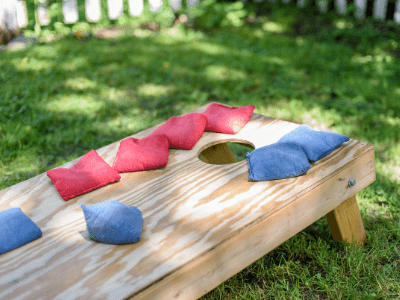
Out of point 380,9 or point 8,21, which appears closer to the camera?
point 8,21

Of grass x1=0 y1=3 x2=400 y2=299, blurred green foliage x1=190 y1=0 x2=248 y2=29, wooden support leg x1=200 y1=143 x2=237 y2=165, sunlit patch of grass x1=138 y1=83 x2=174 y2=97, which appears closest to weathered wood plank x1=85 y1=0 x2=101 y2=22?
grass x1=0 y1=3 x2=400 y2=299

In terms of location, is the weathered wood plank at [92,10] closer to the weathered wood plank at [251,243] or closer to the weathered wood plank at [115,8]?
the weathered wood plank at [115,8]

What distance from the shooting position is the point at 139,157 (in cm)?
197

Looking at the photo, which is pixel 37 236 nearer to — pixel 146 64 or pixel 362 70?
pixel 146 64

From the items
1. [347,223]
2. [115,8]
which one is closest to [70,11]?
[115,8]

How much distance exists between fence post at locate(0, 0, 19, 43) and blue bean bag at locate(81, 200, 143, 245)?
13.8 feet

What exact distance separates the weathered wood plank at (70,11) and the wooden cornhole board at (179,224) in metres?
4.01

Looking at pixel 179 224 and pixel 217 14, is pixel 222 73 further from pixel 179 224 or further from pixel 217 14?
pixel 179 224

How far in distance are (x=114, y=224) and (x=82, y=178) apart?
45cm

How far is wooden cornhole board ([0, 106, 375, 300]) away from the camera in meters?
1.32

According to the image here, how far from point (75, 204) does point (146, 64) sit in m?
3.22

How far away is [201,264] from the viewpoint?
4.54ft

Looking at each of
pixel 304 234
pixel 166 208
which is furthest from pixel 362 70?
pixel 166 208

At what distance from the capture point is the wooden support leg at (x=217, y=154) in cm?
262
